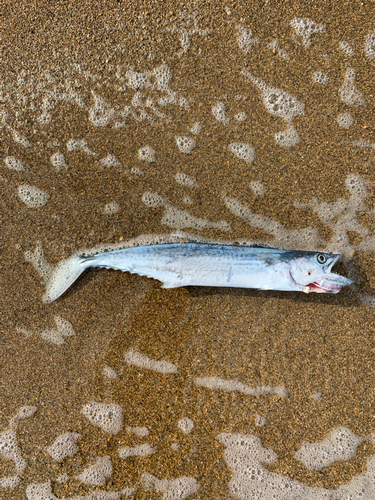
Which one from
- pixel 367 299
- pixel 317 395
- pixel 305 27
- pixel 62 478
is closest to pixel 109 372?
pixel 62 478

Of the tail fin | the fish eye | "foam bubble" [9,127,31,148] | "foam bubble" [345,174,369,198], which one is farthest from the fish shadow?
"foam bubble" [9,127,31,148]

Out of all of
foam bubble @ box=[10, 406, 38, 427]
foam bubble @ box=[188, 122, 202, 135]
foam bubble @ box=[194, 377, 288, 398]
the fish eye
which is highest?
foam bubble @ box=[188, 122, 202, 135]

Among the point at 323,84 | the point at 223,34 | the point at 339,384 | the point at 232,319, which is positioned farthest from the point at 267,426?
the point at 223,34

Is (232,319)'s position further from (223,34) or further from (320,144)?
(223,34)

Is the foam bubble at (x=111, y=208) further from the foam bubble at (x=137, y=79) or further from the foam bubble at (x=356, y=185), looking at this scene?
the foam bubble at (x=356, y=185)

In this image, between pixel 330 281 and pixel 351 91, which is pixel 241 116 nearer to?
pixel 351 91

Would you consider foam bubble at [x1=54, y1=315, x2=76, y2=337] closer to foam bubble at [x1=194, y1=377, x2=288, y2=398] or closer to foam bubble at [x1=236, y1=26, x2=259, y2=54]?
foam bubble at [x1=194, y1=377, x2=288, y2=398]
